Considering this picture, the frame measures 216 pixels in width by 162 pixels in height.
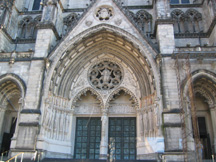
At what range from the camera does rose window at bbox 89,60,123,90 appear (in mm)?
14867

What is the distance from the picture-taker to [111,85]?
14.8 metres

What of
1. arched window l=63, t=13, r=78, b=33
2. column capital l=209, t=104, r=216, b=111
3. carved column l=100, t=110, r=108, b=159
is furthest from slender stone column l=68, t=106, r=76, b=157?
column capital l=209, t=104, r=216, b=111

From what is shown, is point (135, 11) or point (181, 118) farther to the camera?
point (135, 11)

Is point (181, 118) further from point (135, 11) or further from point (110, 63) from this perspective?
point (135, 11)

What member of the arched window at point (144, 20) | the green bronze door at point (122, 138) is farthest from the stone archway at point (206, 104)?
the arched window at point (144, 20)

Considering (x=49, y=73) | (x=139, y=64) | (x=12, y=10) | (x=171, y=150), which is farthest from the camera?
(x=12, y=10)

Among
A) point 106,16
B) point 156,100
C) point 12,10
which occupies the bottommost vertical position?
point 156,100

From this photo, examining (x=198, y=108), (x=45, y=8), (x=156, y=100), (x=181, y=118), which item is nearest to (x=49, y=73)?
(x=45, y=8)

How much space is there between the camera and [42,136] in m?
11.8

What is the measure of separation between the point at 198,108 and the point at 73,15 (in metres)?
10.9

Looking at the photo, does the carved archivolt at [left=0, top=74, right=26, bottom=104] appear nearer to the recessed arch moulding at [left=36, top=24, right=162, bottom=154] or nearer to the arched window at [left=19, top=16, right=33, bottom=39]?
the recessed arch moulding at [left=36, top=24, right=162, bottom=154]

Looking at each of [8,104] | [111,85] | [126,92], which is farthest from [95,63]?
[8,104]

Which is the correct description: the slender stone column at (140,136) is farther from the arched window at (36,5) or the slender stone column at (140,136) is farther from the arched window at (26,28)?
the arched window at (36,5)

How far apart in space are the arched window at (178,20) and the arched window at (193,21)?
1.13 feet
